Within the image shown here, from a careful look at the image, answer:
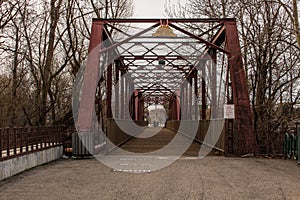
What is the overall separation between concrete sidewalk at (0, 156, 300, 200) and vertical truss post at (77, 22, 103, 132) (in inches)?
115

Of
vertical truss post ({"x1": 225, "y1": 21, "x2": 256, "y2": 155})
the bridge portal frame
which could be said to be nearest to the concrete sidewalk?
vertical truss post ({"x1": 225, "y1": 21, "x2": 256, "y2": 155})

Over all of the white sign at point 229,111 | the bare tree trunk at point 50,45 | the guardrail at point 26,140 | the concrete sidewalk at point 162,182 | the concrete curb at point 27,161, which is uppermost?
the bare tree trunk at point 50,45

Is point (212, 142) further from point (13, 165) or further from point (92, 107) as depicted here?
point (13, 165)

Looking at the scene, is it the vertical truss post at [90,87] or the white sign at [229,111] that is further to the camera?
the vertical truss post at [90,87]

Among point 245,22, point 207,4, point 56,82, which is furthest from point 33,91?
point 245,22

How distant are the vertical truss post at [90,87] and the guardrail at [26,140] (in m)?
1.01

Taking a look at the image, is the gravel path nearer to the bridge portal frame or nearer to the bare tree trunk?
the bridge portal frame

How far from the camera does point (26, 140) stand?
1237 cm

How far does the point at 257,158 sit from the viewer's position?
15547 mm

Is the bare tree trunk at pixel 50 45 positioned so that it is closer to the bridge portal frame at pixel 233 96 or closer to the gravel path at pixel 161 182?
the bridge portal frame at pixel 233 96

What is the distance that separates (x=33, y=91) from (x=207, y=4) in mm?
14281

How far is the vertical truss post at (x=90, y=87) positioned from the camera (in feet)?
52.7

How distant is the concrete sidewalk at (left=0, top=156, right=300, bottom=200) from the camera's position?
7.91 m

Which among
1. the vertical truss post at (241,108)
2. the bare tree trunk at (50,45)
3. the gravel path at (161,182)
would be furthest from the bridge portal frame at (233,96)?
the bare tree trunk at (50,45)
